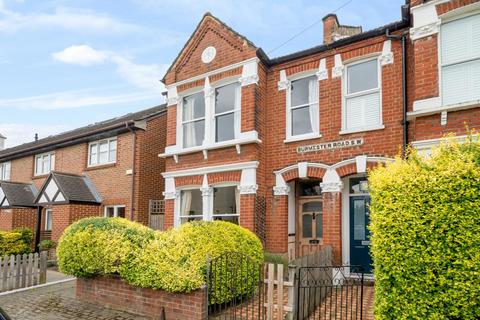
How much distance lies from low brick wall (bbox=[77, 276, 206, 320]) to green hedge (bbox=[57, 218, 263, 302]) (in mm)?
211

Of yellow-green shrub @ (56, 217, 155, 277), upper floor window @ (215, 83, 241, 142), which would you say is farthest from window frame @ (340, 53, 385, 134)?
Result: yellow-green shrub @ (56, 217, 155, 277)

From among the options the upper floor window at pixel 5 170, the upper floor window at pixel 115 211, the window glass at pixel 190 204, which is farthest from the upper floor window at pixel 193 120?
the upper floor window at pixel 5 170

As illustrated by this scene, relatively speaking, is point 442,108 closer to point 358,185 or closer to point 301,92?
point 358,185

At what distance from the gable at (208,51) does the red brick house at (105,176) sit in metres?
2.96

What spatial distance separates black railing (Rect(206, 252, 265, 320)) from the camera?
291 inches

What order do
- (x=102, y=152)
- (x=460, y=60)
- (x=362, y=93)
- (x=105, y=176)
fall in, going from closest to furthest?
1. (x=460, y=60)
2. (x=362, y=93)
3. (x=105, y=176)
4. (x=102, y=152)

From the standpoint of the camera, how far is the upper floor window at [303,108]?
37.7 feet

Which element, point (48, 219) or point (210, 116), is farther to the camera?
point (48, 219)

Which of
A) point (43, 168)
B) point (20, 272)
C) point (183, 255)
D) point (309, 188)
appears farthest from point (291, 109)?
point (43, 168)

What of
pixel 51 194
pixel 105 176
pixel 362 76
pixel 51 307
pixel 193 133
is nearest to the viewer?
pixel 51 307

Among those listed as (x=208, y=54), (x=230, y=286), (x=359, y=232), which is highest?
(x=208, y=54)

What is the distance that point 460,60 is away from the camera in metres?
8.44

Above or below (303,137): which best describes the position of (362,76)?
above

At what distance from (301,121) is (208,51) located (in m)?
4.13
